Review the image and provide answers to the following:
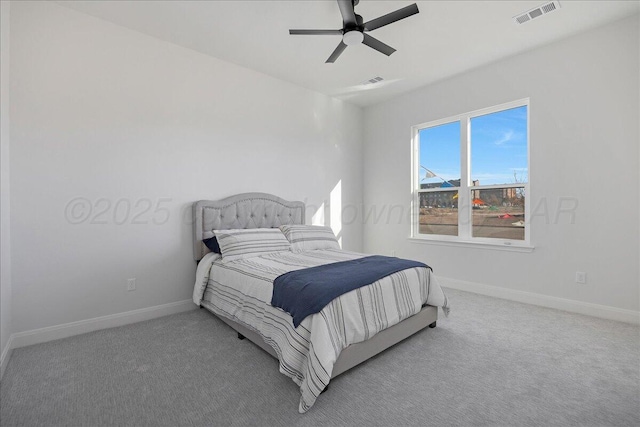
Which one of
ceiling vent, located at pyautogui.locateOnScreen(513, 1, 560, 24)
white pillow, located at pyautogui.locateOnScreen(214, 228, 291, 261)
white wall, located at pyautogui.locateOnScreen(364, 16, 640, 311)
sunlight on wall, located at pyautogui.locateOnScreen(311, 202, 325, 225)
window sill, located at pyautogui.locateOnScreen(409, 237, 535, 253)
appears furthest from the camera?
sunlight on wall, located at pyautogui.locateOnScreen(311, 202, 325, 225)

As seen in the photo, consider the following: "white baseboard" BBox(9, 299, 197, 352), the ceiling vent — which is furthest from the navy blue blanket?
the ceiling vent

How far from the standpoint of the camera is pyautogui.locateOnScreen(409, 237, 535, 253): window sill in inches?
143

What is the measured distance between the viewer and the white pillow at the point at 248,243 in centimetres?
311

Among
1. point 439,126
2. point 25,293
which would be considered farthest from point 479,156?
point 25,293

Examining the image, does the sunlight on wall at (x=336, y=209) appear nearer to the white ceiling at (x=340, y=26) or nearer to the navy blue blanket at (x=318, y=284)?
the white ceiling at (x=340, y=26)

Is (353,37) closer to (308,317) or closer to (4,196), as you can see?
(308,317)

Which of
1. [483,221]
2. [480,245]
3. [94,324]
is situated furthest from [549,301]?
[94,324]

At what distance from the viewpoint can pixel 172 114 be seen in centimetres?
329

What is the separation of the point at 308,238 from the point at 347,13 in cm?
239

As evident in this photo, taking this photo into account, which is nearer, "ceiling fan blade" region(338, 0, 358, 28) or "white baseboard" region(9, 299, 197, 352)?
"ceiling fan blade" region(338, 0, 358, 28)

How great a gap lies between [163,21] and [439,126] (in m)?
3.71

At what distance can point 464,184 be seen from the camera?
422 centimetres

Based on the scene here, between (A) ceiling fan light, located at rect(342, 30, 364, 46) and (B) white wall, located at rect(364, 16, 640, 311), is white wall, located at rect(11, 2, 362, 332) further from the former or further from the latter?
(B) white wall, located at rect(364, 16, 640, 311)

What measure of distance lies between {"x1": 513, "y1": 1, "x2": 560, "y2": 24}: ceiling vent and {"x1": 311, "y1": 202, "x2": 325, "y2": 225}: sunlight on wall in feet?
10.4
